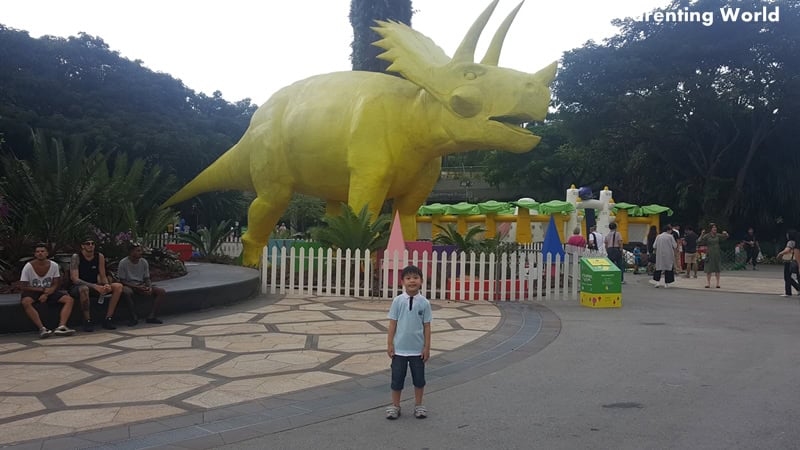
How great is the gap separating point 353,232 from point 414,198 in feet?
6.85

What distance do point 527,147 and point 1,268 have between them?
7.30m

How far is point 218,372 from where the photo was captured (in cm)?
500

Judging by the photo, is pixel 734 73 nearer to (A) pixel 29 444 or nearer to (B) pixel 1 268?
(B) pixel 1 268

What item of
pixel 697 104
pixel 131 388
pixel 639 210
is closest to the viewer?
pixel 131 388

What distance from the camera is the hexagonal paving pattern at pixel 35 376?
14.7ft

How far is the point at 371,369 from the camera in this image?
520 cm

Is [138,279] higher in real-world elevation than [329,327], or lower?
higher

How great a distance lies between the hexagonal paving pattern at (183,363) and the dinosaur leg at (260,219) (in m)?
4.05

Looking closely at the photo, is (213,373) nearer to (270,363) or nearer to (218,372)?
(218,372)

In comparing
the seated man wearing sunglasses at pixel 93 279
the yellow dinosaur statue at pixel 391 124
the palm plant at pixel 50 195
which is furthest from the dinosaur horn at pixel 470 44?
the seated man wearing sunglasses at pixel 93 279

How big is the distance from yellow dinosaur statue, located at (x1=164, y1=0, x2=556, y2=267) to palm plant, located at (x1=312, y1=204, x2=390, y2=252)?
13.2 inches

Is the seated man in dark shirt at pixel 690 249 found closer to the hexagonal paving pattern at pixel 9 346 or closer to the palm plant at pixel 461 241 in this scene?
the palm plant at pixel 461 241

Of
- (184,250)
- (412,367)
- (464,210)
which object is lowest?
(412,367)

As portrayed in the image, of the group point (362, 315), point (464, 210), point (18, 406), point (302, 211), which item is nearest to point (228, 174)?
point (362, 315)
